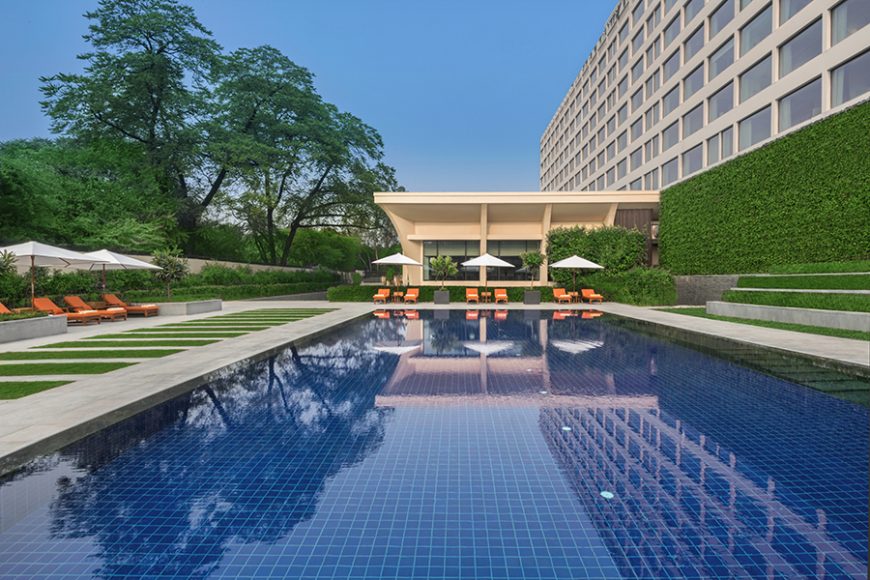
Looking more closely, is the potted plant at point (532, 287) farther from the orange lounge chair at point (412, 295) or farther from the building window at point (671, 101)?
the building window at point (671, 101)

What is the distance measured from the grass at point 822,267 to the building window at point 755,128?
7727mm

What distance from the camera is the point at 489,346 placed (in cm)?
1091

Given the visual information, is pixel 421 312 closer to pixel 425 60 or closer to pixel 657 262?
pixel 657 262

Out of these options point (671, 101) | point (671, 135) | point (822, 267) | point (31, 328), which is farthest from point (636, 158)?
point (31, 328)

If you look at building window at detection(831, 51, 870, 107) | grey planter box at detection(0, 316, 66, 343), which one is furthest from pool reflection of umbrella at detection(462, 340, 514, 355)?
building window at detection(831, 51, 870, 107)

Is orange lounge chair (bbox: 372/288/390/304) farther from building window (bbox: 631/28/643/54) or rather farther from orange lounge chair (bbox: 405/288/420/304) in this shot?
building window (bbox: 631/28/643/54)


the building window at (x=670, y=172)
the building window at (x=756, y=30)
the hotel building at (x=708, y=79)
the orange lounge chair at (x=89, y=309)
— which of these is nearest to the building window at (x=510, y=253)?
the building window at (x=670, y=172)

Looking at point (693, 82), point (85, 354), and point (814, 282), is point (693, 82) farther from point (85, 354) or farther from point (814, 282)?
point (85, 354)

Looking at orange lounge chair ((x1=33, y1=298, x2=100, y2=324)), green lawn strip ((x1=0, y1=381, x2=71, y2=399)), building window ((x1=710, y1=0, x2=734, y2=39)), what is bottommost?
green lawn strip ((x1=0, y1=381, x2=71, y2=399))

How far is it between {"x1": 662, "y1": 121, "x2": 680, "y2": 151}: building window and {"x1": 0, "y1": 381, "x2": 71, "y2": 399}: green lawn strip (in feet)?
112

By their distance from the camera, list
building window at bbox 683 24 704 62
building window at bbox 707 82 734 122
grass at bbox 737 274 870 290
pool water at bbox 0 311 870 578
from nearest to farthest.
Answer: pool water at bbox 0 311 870 578 → grass at bbox 737 274 870 290 → building window at bbox 707 82 734 122 → building window at bbox 683 24 704 62

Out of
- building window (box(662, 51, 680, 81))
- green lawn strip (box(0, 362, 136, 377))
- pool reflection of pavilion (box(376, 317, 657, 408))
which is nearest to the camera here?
pool reflection of pavilion (box(376, 317, 657, 408))

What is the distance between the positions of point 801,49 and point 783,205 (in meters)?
7.25

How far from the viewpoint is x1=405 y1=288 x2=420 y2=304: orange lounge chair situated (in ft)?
80.0
